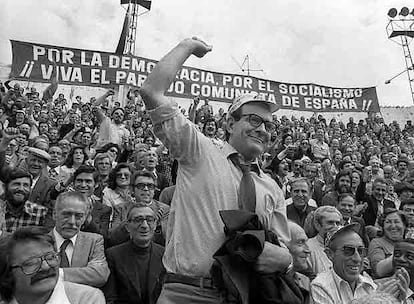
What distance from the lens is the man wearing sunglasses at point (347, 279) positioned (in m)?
3.39

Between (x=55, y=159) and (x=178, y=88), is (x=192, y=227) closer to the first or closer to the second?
(x=55, y=159)

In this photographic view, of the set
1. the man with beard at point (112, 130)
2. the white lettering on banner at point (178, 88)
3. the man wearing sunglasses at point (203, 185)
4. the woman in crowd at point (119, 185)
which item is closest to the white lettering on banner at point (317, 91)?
the white lettering on banner at point (178, 88)

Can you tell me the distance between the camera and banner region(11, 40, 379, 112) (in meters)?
15.1

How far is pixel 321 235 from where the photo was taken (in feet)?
14.2

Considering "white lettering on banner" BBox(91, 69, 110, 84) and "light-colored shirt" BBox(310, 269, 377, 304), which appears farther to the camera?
"white lettering on banner" BBox(91, 69, 110, 84)

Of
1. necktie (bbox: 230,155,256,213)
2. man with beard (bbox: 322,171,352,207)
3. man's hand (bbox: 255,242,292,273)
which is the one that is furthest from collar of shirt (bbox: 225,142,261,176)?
man with beard (bbox: 322,171,352,207)

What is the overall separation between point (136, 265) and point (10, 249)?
5.37 ft

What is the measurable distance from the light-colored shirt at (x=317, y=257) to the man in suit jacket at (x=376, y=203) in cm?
223

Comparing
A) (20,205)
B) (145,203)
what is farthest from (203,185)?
(20,205)

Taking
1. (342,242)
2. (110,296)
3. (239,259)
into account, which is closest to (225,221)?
(239,259)

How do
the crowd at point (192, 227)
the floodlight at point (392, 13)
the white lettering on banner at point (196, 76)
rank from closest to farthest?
1. the crowd at point (192, 227)
2. the white lettering on banner at point (196, 76)
3. the floodlight at point (392, 13)

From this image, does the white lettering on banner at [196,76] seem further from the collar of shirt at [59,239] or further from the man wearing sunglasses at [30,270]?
the man wearing sunglasses at [30,270]

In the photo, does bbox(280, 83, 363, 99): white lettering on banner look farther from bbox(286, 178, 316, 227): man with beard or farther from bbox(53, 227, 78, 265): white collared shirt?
bbox(53, 227, 78, 265): white collared shirt

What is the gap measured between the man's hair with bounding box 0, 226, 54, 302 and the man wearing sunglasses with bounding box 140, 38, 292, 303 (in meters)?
0.56
